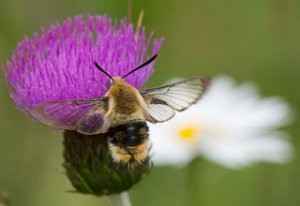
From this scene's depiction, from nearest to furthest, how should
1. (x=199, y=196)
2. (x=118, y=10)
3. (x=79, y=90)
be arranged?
1. (x=79, y=90)
2. (x=199, y=196)
3. (x=118, y=10)

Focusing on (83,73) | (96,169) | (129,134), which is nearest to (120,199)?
(96,169)

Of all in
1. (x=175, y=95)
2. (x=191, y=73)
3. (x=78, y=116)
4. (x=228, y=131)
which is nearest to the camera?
(x=78, y=116)

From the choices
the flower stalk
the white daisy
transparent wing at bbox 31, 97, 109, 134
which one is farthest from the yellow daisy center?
transparent wing at bbox 31, 97, 109, 134

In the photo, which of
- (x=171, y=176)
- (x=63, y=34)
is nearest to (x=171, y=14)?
(x=171, y=176)

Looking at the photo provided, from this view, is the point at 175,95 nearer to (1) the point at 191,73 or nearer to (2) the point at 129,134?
(2) the point at 129,134

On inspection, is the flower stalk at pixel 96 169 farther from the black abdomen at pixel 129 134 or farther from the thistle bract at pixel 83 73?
the black abdomen at pixel 129 134

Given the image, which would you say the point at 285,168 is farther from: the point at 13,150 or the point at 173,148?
the point at 13,150
